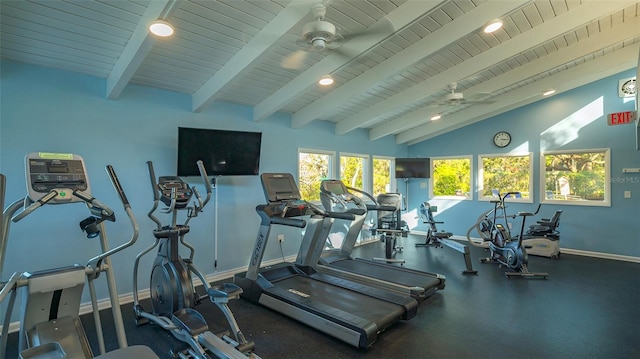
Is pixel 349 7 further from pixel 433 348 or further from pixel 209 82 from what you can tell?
pixel 433 348

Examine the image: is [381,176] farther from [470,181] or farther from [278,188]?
[278,188]

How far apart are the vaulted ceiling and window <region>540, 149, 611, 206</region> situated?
4.93 ft

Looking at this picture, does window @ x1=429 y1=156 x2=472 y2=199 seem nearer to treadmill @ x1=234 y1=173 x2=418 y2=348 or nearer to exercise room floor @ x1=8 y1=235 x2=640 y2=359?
exercise room floor @ x1=8 y1=235 x2=640 y2=359

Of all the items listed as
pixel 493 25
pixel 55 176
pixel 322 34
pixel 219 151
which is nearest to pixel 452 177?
pixel 493 25

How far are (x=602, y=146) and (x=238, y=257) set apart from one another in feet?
22.4

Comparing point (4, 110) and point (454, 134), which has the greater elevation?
point (454, 134)

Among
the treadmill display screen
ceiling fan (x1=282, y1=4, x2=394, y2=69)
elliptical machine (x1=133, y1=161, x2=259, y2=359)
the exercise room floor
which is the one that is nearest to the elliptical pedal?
elliptical machine (x1=133, y1=161, x2=259, y2=359)

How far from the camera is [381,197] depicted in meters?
6.24

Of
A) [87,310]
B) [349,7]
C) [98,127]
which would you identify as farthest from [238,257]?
[349,7]

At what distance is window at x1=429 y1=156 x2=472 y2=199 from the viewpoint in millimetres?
7523

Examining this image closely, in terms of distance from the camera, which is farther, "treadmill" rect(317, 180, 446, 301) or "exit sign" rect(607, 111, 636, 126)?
"exit sign" rect(607, 111, 636, 126)

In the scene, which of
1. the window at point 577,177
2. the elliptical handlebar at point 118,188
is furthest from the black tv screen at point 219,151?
the window at point 577,177

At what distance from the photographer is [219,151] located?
164 inches

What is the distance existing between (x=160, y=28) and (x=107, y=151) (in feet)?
5.88
